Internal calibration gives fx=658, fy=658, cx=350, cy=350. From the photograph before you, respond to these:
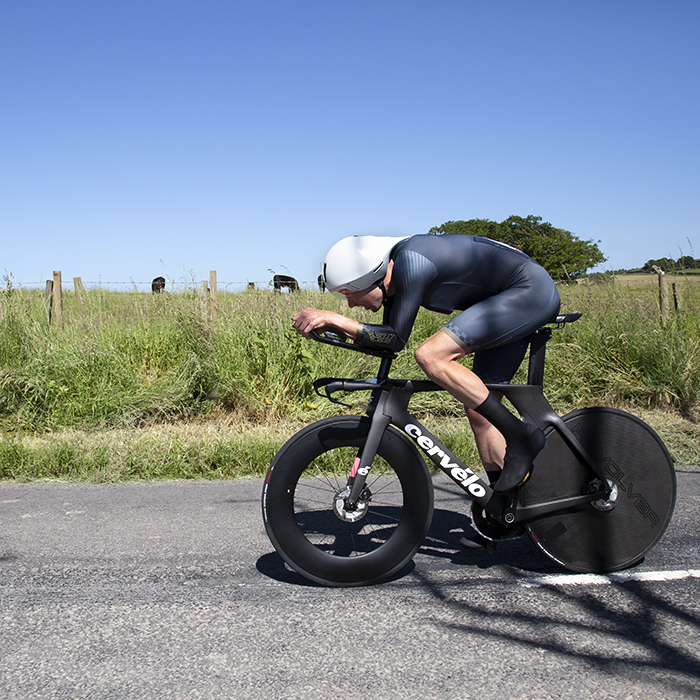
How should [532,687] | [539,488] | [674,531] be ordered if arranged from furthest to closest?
[674,531], [539,488], [532,687]

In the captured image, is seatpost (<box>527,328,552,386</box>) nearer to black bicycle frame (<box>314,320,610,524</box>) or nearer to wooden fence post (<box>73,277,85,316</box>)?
black bicycle frame (<box>314,320,610,524</box>)

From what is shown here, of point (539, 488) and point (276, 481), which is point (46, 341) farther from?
point (539, 488)

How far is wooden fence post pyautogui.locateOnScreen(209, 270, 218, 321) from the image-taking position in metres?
8.53

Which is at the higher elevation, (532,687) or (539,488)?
(539,488)

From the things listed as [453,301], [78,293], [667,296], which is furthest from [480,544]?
[78,293]

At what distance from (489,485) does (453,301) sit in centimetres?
95

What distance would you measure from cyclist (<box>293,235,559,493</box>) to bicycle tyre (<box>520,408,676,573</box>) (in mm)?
206

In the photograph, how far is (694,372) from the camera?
7598 mm

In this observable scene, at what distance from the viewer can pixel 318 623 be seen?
275cm

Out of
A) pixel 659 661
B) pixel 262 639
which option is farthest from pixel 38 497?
pixel 659 661

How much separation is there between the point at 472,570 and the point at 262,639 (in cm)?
122

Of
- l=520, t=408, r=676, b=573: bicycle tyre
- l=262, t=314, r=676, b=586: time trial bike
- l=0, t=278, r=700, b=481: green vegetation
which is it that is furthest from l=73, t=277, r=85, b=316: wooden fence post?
l=520, t=408, r=676, b=573: bicycle tyre

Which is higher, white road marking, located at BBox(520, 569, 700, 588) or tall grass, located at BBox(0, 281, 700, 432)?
tall grass, located at BBox(0, 281, 700, 432)

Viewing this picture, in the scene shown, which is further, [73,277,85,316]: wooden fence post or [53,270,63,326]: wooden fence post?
[53,270,63,326]: wooden fence post
